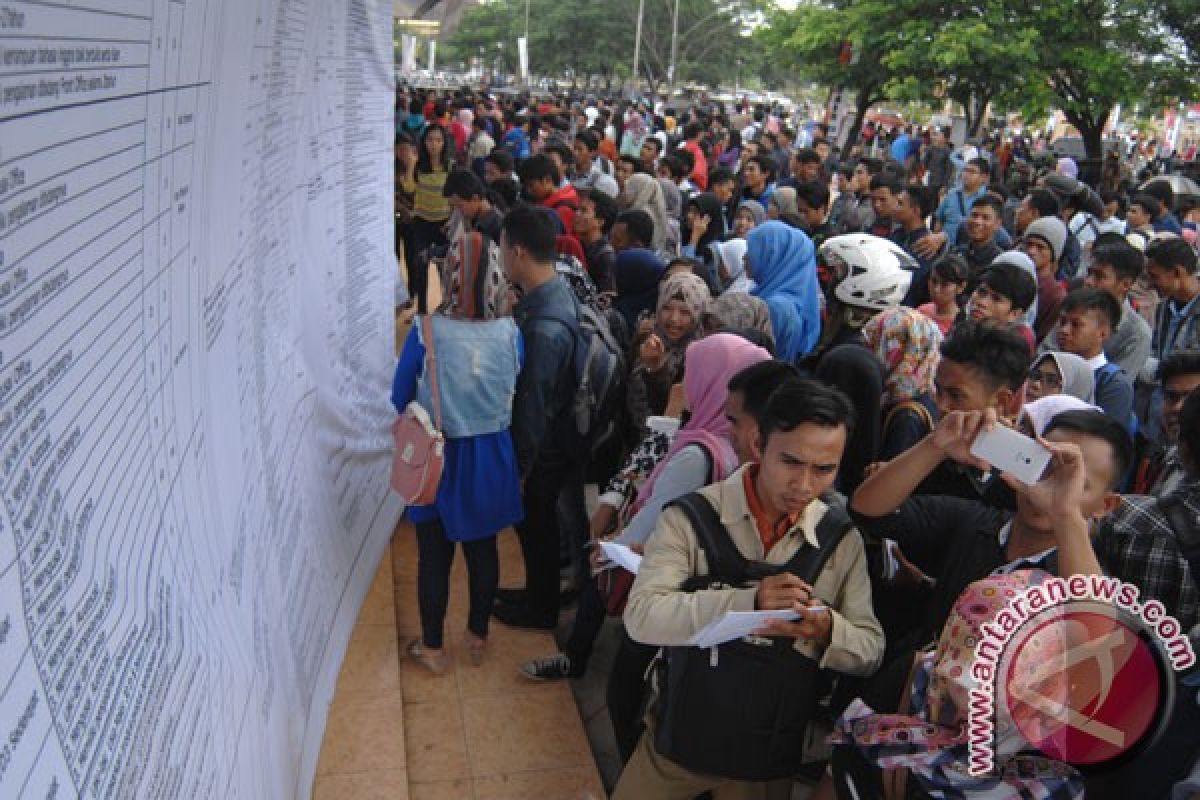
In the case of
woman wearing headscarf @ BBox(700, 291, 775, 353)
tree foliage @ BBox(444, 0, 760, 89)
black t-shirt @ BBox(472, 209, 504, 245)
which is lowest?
woman wearing headscarf @ BBox(700, 291, 775, 353)

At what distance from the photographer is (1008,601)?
1421mm

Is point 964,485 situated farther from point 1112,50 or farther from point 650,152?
point 1112,50

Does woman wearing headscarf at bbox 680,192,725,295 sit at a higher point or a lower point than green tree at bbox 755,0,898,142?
lower

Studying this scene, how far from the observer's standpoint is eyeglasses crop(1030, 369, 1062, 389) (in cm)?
326

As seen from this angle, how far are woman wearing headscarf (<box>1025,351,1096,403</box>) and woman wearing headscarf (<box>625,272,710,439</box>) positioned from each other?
3.90ft

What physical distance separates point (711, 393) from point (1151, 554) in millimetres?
1071

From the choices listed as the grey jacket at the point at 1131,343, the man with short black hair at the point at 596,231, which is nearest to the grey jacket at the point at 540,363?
the man with short black hair at the point at 596,231

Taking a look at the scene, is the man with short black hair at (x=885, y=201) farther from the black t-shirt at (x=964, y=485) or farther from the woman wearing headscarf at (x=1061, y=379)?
the black t-shirt at (x=964, y=485)

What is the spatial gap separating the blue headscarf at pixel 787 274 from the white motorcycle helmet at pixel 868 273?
0.72 feet

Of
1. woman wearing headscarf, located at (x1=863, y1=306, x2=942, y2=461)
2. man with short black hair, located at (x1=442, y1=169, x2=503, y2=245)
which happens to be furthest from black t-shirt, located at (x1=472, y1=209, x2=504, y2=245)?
woman wearing headscarf, located at (x1=863, y1=306, x2=942, y2=461)

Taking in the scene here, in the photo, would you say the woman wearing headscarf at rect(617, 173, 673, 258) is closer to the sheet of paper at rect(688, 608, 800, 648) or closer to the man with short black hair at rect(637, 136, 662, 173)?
the man with short black hair at rect(637, 136, 662, 173)

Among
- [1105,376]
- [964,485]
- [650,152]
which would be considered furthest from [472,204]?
[650,152]

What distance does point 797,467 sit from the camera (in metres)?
1.88

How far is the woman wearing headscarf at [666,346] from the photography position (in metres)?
3.48
